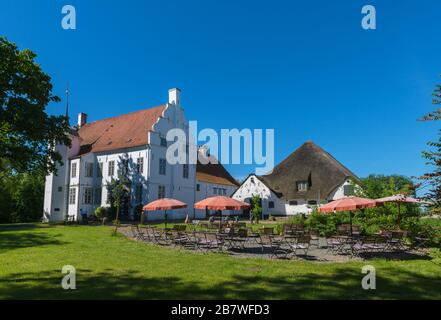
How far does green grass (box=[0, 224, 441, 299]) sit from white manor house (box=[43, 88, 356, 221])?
22.6 meters

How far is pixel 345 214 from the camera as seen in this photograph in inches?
772

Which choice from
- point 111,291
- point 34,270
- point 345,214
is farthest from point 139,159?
point 111,291

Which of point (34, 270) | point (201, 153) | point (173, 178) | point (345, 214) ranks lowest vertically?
point (34, 270)

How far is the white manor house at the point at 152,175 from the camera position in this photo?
35812mm

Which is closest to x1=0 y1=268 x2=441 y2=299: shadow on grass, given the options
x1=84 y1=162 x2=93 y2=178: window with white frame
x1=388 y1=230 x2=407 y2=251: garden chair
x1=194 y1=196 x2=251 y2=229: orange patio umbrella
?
x1=388 y1=230 x2=407 y2=251: garden chair

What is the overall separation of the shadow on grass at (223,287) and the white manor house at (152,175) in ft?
83.9

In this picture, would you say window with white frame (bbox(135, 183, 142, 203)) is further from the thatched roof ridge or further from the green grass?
the green grass

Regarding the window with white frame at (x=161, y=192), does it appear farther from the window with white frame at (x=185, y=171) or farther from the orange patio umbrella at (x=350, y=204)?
the orange patio umbrella at (x=350, y=204)

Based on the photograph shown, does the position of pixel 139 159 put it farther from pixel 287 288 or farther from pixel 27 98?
pixel 287 288

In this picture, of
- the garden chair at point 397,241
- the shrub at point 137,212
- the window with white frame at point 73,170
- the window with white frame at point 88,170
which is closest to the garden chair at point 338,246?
the garden chair at point 397,241

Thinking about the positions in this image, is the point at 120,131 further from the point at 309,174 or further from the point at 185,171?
the point at 309,174
